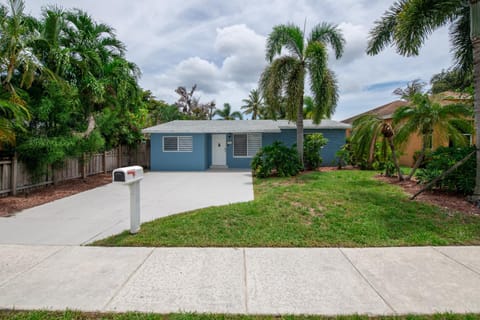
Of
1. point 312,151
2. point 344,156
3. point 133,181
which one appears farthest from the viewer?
point 344,156

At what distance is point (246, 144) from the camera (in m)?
15.3

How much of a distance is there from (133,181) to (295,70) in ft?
29.1

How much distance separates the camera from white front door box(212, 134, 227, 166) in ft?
51.2

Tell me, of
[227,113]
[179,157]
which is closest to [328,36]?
[179,157]

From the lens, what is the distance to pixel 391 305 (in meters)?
2.65

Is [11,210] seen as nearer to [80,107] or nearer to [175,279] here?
[80,107]

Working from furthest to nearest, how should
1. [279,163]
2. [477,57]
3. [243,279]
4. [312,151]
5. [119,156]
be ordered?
[119,156] → [312,151] → [279,163] → [477,57] → [243,279]

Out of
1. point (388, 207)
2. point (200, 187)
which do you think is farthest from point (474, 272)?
point (200, 187)

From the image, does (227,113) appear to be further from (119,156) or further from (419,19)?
(419,19)

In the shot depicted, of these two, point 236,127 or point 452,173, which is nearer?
point 452,173

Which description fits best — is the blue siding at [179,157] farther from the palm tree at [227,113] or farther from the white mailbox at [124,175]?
the palm tree at [227,113]

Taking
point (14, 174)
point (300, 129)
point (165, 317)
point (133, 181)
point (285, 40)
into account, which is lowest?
point (165, 317)

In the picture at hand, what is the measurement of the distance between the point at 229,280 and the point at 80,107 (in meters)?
9.06

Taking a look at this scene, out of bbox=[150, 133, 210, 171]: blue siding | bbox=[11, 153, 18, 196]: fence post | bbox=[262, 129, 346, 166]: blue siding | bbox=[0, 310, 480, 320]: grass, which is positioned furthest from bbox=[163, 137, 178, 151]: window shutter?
bbox=[0, 310, 480, 320]: grass
